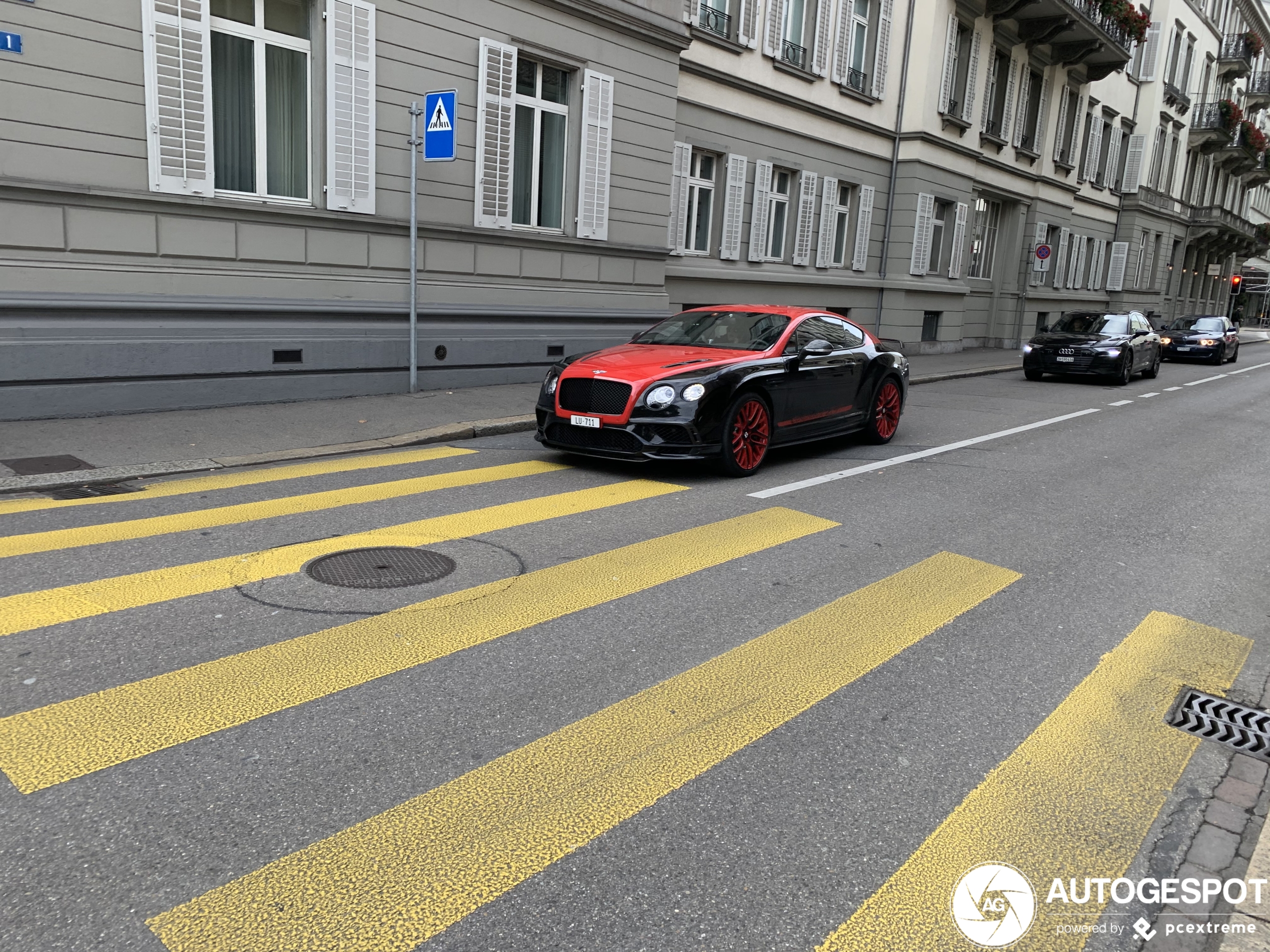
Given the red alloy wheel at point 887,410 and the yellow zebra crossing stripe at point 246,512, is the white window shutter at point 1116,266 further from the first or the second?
the yellow zebra crossing stripe at point 246,512

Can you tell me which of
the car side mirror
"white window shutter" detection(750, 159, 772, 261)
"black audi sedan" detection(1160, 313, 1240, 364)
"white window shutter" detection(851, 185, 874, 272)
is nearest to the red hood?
the car side mirror

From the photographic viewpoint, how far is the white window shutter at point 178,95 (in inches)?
379

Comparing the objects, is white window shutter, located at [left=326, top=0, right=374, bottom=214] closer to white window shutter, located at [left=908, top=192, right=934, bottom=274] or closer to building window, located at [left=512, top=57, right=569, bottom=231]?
building window, located at [left=512, top=57, right=569, bottom=231]

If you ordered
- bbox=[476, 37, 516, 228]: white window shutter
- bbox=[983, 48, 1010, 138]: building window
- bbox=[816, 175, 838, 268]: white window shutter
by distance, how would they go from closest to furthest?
bbox=[476, 37, 516, 228]: white window shutter
bbox=[816, 175, 838, 268]: white window shutter
bbox=[983, 48, 1010, 138]: building window

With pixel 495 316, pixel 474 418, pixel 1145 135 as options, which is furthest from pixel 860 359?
pixel 1145 135

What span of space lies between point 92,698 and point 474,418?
7222mm

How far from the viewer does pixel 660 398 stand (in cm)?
802

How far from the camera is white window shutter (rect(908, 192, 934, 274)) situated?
24.0 m

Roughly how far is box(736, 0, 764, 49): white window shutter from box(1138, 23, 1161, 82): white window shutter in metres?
28.4

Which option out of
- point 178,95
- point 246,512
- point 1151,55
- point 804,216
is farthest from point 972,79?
point 246,512

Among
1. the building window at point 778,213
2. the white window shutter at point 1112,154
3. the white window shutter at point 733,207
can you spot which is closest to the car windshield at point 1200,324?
the white window shutter at point 1112,154

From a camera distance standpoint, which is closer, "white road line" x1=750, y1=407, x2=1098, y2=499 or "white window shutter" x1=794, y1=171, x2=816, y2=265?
"white road line" x1=750, y1=407, x2=1098, y2=499

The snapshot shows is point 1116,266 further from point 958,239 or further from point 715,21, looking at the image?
point 715,21

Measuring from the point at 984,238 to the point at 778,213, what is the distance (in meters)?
12.2
